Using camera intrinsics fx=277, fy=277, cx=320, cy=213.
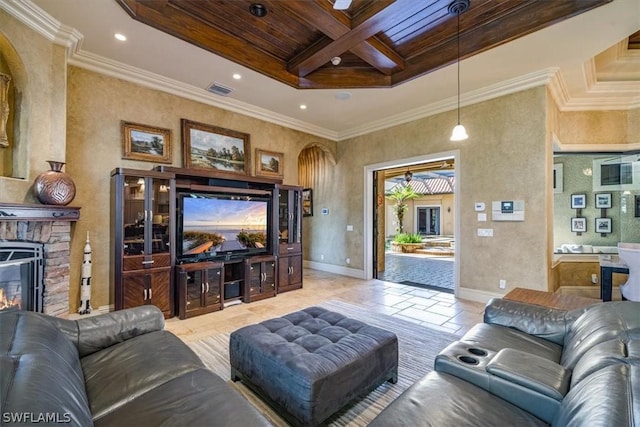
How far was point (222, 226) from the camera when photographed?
14.4 feet

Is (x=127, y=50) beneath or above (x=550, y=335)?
above

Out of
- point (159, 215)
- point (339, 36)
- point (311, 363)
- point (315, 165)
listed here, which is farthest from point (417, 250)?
point (311, 363)

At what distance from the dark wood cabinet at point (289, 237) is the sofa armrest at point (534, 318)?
11.2 feet

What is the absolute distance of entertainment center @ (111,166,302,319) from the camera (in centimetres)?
349

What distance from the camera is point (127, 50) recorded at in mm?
3383

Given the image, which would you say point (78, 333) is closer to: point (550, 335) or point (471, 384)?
point (471, 384)

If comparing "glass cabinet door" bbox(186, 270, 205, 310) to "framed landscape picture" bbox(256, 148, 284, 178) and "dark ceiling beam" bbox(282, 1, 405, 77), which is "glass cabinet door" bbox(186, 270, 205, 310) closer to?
"framed landscape picture" bbox(256, 148, 284, 178)

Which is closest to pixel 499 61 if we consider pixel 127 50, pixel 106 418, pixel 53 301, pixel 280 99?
pixel 280 99

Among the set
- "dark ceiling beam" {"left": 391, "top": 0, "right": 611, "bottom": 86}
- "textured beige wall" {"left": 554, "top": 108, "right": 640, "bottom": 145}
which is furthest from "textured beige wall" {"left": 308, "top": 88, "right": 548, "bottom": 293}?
"dark ceiling beam" {"left": 391, "top": 0, "right": 611, "bottom": 86}

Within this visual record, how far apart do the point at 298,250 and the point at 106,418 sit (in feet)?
13.5

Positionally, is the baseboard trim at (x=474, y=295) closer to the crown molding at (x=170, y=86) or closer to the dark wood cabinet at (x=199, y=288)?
the dark wood cabinet at (x=199, y=288)

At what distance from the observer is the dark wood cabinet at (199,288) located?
3.72m

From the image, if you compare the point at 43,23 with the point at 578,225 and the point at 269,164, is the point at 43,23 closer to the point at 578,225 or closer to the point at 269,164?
the point at 269,164

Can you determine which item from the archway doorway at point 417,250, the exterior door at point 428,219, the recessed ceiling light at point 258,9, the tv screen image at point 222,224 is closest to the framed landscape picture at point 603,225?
the archway doorway at point 417,250
